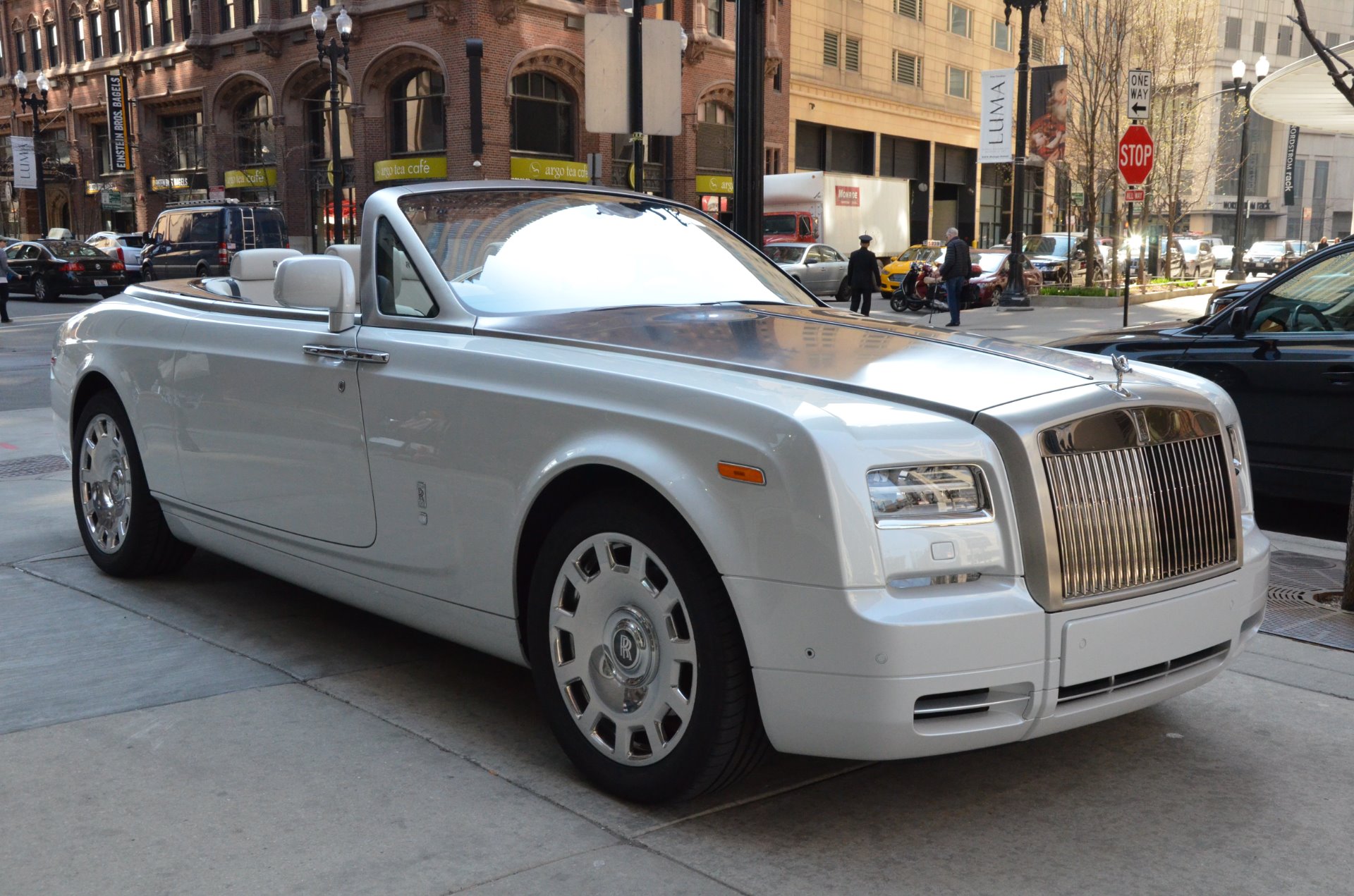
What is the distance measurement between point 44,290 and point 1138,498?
33.0 metres

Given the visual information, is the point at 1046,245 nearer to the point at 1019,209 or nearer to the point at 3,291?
the point at 1019,209

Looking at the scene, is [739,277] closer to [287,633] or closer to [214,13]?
[287,633]

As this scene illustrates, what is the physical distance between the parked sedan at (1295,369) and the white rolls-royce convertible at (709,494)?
3.60 metres

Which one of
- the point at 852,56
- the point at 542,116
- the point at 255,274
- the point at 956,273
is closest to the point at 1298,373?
the point at 255,274

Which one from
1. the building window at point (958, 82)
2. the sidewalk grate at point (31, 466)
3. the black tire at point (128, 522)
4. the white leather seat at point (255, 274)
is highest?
the building window at point (958, 82)

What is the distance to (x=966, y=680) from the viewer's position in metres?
2.99

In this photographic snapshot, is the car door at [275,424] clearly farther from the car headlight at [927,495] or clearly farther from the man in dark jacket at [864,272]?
the man in dark jacket at [864,272]

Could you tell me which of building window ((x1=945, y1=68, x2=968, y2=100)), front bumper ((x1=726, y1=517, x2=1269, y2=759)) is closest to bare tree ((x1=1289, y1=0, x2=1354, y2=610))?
front bumper ((x1=726, y1=517, x2=1269, y2=759))

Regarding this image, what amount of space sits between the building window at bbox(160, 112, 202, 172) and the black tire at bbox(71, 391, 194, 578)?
47.6 m

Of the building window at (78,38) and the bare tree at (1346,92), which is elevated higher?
the building window at (78,38)

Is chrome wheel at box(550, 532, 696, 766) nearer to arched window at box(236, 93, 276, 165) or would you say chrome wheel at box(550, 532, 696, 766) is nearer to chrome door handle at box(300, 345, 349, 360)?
chrome door handle at box(300, 345, 349, 360)

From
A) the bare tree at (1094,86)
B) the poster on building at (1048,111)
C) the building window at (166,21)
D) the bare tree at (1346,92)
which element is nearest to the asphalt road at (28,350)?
the bare tree at (1346,92)

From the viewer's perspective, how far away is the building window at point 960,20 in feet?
198

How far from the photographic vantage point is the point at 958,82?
62156mm
